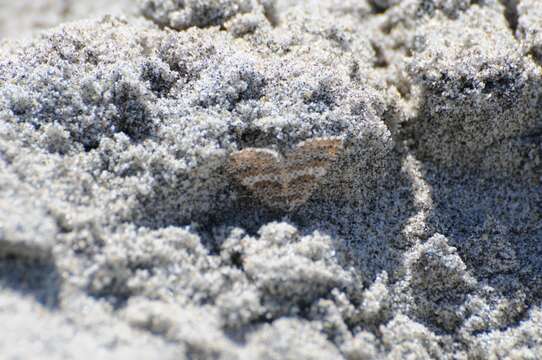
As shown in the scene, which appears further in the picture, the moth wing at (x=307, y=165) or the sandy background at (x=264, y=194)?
the moth wing at (x=307, y=165)

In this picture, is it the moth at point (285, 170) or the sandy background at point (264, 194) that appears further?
the moth at point (285, 170)

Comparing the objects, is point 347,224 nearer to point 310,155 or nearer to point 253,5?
point 310,155

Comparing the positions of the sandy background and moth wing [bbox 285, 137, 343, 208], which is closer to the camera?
the sandy background

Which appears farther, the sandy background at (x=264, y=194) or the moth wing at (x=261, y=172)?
the moth wing at (x=261, y=172)
